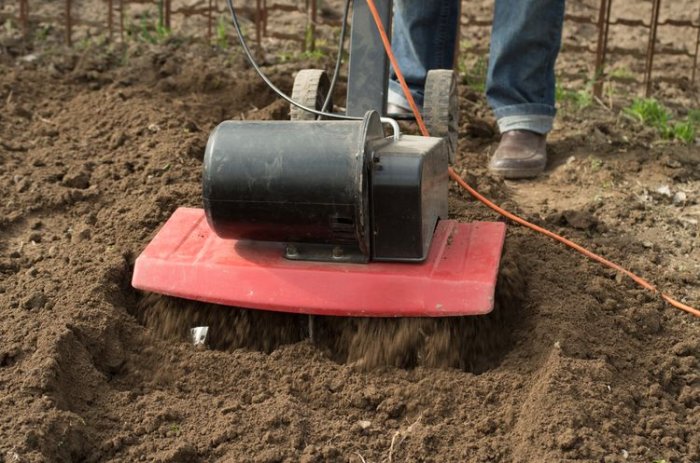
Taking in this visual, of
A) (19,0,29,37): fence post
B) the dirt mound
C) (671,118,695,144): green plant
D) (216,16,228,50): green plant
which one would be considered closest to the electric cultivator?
the dirt mound

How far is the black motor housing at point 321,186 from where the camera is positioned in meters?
2.23

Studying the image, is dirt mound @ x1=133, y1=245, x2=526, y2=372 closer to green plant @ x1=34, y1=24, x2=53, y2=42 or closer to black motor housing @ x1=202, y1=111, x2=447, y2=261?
black motor housing @ x1=202, y1=111, x2=447, y2=261

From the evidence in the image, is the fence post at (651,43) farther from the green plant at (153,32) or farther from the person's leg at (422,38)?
the green plant at (153,32)

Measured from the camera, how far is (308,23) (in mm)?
4816

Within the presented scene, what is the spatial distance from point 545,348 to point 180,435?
852 mm

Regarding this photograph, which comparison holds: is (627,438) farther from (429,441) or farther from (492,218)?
(492,218)

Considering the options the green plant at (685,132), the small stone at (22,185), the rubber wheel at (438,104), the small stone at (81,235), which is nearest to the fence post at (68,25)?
the small stone at (22,185)

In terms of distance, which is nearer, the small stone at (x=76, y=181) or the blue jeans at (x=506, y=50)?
the small stone at (x=76, y=181)

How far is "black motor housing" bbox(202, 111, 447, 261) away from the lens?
2.23 metres

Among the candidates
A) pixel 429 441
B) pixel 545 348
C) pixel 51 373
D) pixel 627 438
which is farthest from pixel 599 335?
pixel 51 373

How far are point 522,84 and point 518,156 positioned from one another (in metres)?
0.26

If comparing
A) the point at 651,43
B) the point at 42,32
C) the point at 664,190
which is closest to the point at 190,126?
the point at 42,32

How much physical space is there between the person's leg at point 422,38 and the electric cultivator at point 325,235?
4.13ft

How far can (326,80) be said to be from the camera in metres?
3.06
